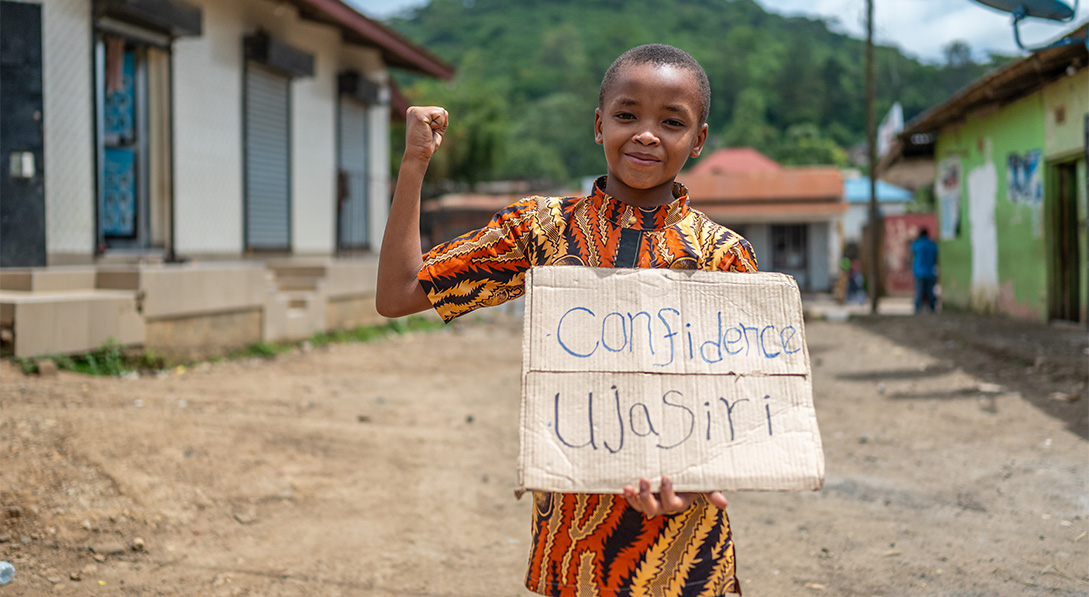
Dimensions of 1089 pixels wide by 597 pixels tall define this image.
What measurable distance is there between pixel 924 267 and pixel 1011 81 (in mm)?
5157

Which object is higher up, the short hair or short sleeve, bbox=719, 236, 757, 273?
the short hair

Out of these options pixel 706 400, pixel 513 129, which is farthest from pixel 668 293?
pixel 513 129

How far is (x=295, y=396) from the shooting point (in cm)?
635

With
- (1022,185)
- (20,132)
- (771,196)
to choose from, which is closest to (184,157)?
(20,132)

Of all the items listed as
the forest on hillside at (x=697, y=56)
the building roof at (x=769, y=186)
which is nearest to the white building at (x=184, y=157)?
the building roof at (x=769, y=186)

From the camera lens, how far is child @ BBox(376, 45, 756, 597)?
1.56 meters

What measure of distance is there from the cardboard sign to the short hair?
354 mm

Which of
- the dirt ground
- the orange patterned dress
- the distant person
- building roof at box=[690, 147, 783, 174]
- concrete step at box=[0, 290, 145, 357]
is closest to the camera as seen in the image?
the orange patterned dress

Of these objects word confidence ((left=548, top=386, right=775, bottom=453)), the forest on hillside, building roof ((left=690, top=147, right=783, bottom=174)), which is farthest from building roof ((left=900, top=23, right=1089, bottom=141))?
the forest on hillside

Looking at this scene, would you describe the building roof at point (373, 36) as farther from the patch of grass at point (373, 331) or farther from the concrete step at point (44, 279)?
the concrete step at point (44, 279)

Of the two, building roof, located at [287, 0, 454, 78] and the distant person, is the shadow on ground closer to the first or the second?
the distant person

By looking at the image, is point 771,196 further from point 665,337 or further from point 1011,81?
point 665,337

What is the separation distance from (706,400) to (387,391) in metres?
5.75

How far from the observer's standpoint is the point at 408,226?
1616mm
